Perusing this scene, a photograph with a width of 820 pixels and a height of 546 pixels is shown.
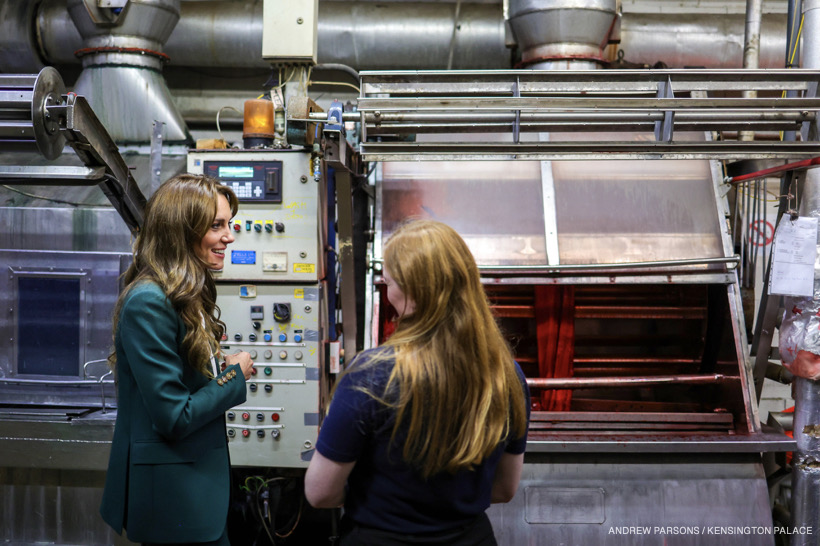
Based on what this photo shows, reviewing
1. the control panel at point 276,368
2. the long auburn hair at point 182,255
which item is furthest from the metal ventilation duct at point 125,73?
the long auburn hair at point 182,255

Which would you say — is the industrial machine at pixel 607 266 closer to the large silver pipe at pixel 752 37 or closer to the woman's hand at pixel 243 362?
the large silver pipe at pixel 752 37

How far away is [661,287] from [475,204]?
3.24 ft

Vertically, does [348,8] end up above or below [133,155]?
above

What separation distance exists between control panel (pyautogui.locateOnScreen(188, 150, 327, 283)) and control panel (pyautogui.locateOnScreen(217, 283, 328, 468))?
0.07 metres

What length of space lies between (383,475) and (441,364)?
211 millimetres

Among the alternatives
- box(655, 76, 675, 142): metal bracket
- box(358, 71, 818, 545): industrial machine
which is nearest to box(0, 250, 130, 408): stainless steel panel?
box(358, 71, 818, 545): industrial machine

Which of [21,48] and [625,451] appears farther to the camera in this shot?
[21,48]

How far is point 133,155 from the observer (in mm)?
3139

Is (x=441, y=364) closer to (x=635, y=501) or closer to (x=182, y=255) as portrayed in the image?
(x=182, y=255)

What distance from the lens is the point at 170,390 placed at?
126cm

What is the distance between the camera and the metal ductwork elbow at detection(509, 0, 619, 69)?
9.86 feet

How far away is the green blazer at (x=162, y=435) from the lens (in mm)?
1257

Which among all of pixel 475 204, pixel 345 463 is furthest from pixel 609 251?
pixel 345 463

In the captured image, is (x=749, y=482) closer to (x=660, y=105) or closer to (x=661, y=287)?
(x=661, y=287)
